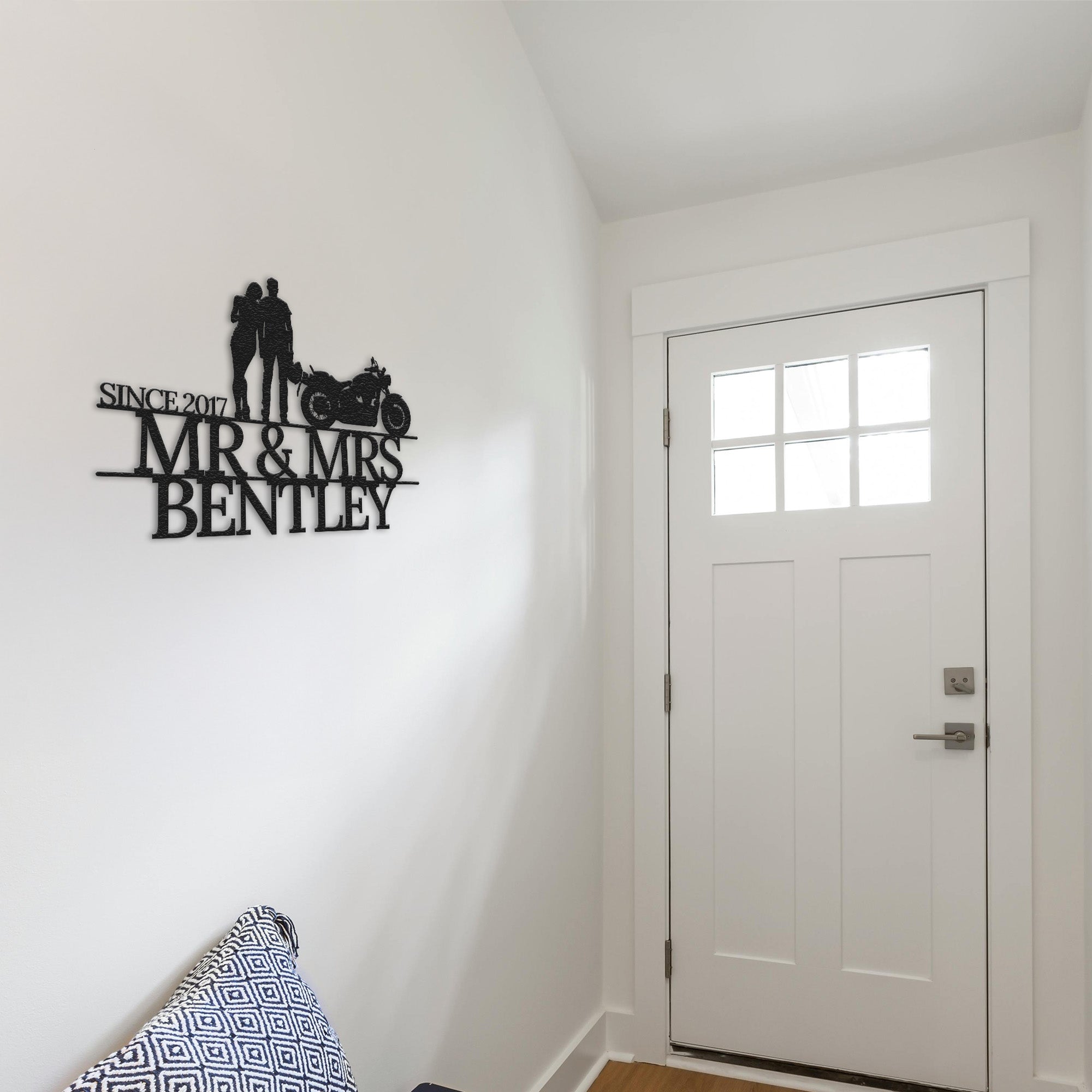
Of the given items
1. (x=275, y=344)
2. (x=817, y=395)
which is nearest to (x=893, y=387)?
(x=817, y=395)

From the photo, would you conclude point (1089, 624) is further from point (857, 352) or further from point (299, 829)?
point (299, 829)

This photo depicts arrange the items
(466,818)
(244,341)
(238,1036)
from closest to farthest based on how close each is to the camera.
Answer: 1. (238,1036)
2. (244,341)
3. (466,818)

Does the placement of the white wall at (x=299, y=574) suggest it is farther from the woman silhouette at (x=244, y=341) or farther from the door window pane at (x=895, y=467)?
the door window pane at (x=895, y=467)

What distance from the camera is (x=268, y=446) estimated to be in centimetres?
125

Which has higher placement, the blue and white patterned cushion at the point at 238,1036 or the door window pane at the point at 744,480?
the door window pane at the point at 744,480

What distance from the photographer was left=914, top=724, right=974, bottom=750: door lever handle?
2.22 m

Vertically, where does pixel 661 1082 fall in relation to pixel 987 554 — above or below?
below

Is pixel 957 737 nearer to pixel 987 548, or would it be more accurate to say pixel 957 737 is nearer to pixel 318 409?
pixel 987 548

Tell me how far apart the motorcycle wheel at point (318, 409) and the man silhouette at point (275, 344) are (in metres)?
0.05

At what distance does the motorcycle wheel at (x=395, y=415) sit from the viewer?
1524mm

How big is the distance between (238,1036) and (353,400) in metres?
0.91

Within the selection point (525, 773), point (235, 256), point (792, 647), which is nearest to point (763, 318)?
point (792, 647)

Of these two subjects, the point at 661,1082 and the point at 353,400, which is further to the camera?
the point at 661,1082

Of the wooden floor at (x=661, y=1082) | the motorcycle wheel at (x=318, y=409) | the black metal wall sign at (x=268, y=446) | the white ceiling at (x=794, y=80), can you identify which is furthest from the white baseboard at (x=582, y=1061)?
the white ceiling at (x=794, y=80)
